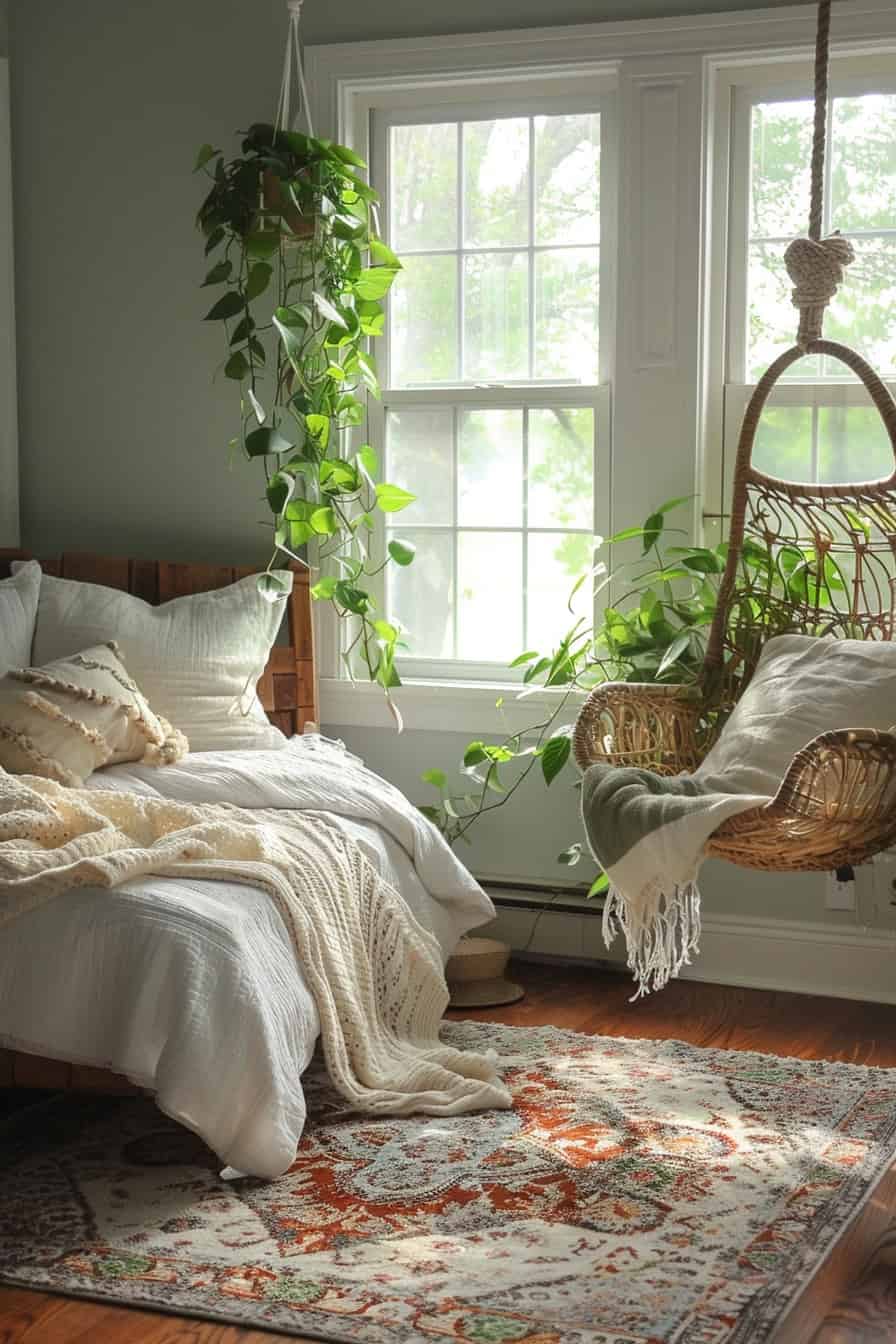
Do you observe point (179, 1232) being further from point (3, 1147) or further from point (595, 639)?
point (595, 639)

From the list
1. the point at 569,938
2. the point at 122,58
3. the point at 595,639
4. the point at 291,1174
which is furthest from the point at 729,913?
the point at 122,58

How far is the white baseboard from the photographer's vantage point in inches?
153

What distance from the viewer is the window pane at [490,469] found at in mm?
4227

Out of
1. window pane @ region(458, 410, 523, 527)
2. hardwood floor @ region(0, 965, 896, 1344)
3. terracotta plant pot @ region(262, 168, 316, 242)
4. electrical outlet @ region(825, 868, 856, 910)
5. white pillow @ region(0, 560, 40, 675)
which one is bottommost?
hardwood floor @ region(0, 965, 896, 1344)

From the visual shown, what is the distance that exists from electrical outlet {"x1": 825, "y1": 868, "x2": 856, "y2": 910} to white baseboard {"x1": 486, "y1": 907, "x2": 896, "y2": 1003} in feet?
0.17

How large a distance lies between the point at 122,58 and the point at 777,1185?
3301mm

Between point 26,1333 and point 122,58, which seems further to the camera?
point 122,58

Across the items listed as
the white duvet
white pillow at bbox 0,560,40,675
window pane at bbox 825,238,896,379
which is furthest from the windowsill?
the white duvet

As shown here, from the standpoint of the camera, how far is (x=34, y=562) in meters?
4.04

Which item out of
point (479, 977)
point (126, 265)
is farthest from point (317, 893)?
point (126, 265)

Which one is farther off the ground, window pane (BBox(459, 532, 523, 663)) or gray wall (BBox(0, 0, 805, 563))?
gray wall (BBox(0, 0, 805, 563))

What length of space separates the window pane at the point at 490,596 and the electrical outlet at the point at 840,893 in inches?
38.0

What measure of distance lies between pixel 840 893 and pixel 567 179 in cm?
184

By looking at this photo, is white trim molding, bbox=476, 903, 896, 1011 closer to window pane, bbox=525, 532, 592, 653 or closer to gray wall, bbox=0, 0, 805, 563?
window pane, bbox=525, 532, 592, 653
